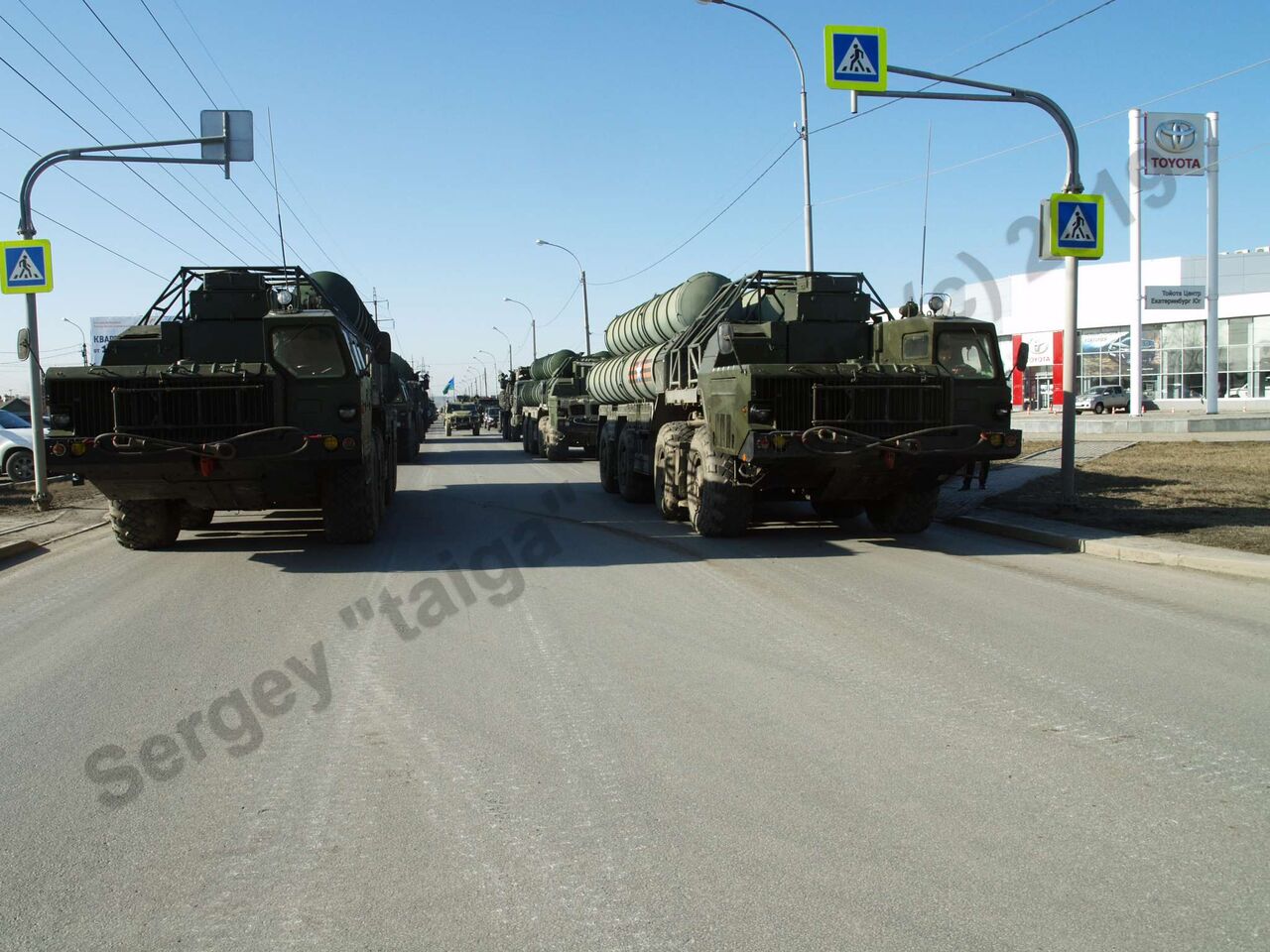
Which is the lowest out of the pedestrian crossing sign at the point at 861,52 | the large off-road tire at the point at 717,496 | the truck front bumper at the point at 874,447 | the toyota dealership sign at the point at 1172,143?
the large off-road tire at the point at 717,496

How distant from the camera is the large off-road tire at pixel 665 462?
528 inches

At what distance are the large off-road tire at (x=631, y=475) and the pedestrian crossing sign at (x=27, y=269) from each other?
8.20m

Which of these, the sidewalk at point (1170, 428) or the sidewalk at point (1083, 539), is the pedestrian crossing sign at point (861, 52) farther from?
the sidewalk at point (1170, 428)

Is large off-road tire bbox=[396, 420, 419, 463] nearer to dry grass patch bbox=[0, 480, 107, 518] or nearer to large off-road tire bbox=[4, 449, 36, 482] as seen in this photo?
large off-road tire bbox=[4, 449, 36, 482]

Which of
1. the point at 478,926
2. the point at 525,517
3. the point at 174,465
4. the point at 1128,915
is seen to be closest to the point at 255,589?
the point at 174,465

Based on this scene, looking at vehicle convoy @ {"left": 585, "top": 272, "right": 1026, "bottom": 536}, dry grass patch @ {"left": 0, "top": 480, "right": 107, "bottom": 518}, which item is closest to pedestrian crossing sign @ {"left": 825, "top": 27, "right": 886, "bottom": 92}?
vehicle convoy @ {"left": 585, "top": 272, "right": 1026, "bottom": 536}

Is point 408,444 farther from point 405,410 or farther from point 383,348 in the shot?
point 383,348

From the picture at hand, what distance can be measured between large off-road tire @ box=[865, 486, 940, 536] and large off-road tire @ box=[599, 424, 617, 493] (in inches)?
248

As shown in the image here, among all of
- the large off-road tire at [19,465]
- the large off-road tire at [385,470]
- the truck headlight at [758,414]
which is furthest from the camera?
the large off-road tire at [19,465]

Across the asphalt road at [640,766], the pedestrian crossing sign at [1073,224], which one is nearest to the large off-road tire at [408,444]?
the pedestrian crossing sign at [1073,224]

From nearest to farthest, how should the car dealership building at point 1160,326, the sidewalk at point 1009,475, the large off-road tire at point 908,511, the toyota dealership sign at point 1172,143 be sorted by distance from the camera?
the large off-road tire at point 908,511 < the sidewalk at point 1009,475 < the toyota dealership sign at point 1172,143 < the car dealership building at point 1160,326

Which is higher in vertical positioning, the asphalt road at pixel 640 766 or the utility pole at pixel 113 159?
the utility pole at pixel 113 159

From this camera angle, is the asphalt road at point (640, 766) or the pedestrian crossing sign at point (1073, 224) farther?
the pedestrian crossing sign at point (1073, 224)

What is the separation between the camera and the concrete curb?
941 centimetres
